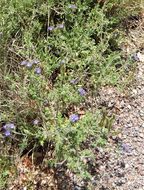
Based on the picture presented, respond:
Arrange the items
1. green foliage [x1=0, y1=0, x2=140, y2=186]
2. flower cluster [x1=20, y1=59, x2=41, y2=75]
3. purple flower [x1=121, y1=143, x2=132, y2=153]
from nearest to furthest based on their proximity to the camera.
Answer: green foliage [x1=0, y1=0, x2=140, y2=186] → flower cluster [x1=20, y1=59, x2=41, y2=75] → purple flower [x1=121, y1=143, x2=132, y2=153]

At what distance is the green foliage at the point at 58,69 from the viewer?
2.74 metres

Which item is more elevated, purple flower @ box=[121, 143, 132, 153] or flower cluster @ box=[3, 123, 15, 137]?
flower cluster @ box=[3, 123, 15, 137]

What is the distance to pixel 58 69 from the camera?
3.22 metres

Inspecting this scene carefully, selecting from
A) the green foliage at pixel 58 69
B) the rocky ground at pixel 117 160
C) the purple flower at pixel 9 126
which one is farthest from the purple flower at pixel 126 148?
the purple flower at pixel 9 126

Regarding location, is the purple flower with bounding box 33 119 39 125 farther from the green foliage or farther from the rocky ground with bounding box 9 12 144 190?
the rocky ground with bounding box 9 12 144 190

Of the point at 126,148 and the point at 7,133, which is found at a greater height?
the point at 7,133

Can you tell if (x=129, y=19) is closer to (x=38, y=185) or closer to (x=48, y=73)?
(x=48, y=73)

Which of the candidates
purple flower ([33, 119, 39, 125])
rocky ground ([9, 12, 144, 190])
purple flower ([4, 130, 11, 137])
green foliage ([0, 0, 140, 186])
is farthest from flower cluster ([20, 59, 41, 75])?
rocky ground ([9, 12, 144, 190])

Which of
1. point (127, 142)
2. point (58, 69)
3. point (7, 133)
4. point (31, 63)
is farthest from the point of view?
point (58, 69)

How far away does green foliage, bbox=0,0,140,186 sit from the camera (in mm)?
2736

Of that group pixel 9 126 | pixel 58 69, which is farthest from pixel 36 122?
pixel 58 69

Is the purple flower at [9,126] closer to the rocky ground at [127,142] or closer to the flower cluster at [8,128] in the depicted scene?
the flower cluster at [8,128]

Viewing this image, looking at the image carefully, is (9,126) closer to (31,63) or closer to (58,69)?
(31,63)

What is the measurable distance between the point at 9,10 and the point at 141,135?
1.30 meters
